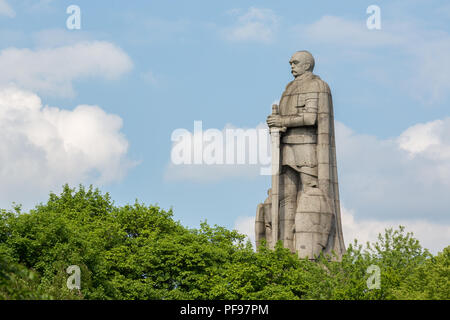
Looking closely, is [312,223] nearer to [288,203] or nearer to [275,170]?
[288,203]

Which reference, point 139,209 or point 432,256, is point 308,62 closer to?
point 432,256

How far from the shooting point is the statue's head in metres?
46.2

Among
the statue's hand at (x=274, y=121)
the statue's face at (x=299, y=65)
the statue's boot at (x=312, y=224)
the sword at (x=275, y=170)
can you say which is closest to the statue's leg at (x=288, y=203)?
the sword at (x=275, y=170)

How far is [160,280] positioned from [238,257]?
13.7 feet

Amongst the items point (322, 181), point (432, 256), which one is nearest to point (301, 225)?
point (322, 181)

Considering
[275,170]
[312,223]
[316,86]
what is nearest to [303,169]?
[275,170]

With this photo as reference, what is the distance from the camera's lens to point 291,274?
42.4 metres

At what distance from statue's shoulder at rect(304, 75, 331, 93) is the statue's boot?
483cm

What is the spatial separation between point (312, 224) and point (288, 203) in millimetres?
2048

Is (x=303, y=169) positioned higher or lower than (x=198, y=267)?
higher

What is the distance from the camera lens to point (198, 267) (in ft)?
150

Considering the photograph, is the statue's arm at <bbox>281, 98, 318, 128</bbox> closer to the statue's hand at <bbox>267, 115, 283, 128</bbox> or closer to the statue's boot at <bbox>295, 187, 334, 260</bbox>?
the statue's hand at <bbox>267, 115, 283, 128</bbox>

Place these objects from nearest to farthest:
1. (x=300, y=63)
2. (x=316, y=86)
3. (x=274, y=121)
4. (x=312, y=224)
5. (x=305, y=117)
Result: (x=312, y=224) → (x=305, y=117) → (x=274, y=121) → (x=316, y=86) → (x=300, y=63)

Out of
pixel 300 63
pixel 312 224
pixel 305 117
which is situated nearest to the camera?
pixel 312 224
